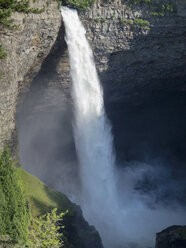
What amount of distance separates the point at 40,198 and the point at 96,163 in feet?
29.3

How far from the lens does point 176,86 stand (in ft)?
145

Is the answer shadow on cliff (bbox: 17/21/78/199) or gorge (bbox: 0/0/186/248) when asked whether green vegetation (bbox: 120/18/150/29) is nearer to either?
gorge (bbox: 0/0/186/248)

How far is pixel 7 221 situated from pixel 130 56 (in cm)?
2195

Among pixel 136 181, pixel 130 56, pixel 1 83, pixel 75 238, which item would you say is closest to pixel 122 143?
pixel 136 181

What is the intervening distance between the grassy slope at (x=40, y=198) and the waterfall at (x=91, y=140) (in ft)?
21.3

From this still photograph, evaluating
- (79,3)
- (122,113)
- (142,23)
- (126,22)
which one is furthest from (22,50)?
(122,113)

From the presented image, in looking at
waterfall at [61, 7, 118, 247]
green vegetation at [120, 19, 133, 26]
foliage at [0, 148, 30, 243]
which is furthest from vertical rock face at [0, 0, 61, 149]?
green vegetation at [120, 19, 133, 26]

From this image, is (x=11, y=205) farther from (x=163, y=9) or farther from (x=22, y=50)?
(x=163, y=9)

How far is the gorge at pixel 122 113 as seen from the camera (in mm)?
35281

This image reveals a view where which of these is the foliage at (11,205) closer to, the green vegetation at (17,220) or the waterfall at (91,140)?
the green vegetation at (17,220)

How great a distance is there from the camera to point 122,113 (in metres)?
46.4

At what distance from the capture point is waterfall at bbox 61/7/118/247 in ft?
122

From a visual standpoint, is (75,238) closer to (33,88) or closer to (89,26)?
(33,88)

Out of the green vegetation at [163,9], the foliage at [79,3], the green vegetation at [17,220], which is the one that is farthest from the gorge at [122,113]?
the green vegetation at [17,220]
